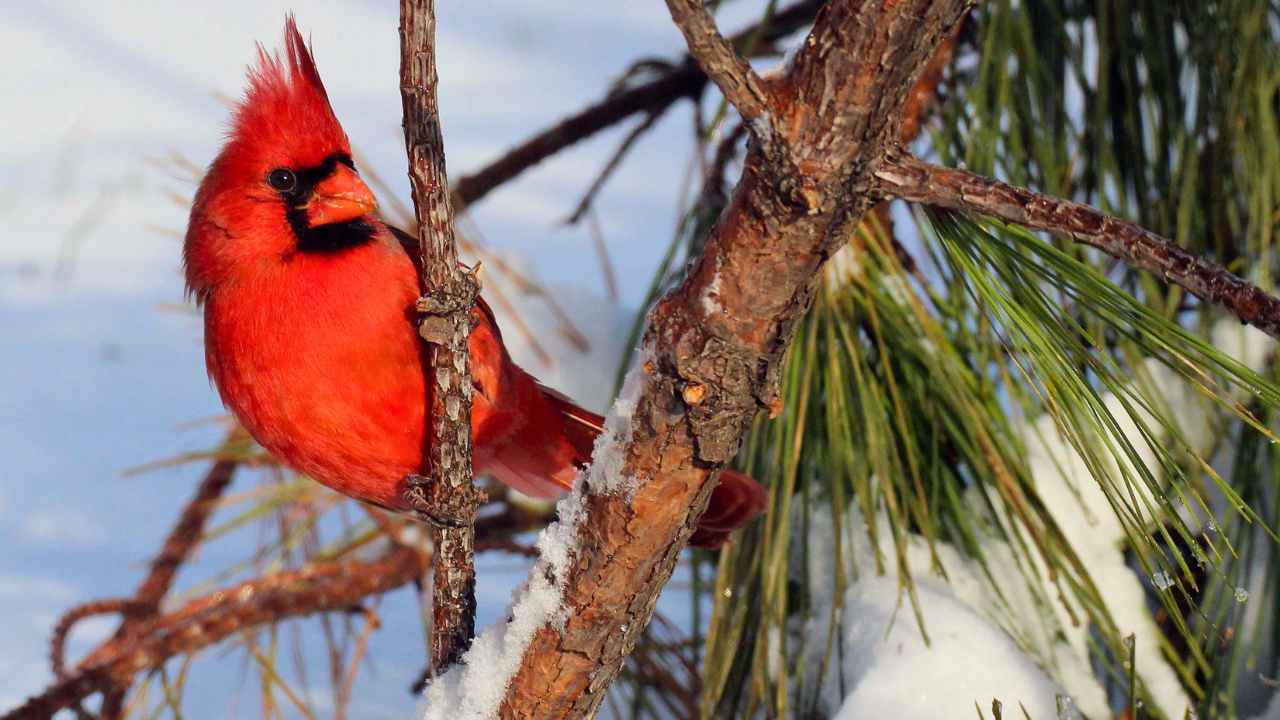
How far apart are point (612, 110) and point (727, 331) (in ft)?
4.08

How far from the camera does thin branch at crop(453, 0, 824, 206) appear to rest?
1.79m

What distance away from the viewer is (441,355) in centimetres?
93

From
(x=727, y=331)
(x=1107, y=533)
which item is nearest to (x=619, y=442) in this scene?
(x=727, y=331)

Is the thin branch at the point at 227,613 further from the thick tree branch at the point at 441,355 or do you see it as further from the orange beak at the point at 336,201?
the orange beak at the point at 336,201

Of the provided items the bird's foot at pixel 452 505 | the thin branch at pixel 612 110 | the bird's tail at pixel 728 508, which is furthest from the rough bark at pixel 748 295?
the thin branch at pixel 612 110

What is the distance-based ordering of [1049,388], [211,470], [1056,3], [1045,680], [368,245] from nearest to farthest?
1. [1049,388]
2. [368,245]
3. [1045,680]
4. [1056,3]
5. [211,470]

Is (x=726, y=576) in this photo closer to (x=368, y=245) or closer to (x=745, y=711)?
(x=745, y=711)

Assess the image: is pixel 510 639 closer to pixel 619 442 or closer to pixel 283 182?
pixel 619 442

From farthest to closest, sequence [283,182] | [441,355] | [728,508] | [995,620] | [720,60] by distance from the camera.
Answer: [995,620] < [728,508] < [283,182] < [441,355] < [720,60]

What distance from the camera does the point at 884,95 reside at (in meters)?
0.68

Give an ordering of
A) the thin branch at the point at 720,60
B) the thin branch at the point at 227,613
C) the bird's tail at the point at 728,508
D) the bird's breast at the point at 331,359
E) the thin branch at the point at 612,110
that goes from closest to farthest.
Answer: the thin branch at the point at 720,60, the bird's breast at the point at 331,359, the bird's tail at the point at 728,508, the thin branch at the point at 227,613, the thin branch at the point at 612,110

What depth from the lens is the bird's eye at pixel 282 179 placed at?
3.41ft

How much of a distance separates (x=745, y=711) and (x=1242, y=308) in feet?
2.35

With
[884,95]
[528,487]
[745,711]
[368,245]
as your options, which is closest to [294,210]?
[368,245]
